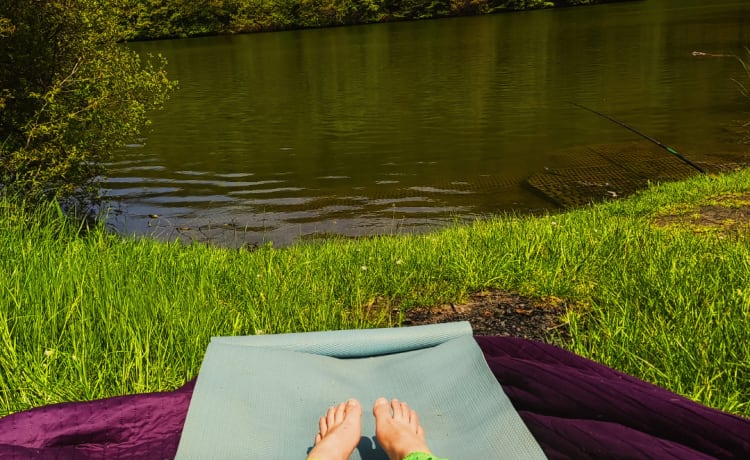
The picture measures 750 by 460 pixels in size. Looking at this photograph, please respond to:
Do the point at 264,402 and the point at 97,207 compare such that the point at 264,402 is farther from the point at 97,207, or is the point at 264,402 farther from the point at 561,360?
the point at 97,207

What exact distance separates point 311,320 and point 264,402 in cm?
102

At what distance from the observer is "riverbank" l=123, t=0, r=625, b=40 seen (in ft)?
183

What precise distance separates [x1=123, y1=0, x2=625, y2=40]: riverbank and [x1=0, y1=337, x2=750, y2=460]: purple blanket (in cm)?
5696

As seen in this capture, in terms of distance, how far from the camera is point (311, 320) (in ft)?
11.0

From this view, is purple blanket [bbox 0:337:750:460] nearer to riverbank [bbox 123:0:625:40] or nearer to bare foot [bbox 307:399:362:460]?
bare foot [bbox 307:399:362:460]

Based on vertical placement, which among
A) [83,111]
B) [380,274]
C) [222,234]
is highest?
[83,111]

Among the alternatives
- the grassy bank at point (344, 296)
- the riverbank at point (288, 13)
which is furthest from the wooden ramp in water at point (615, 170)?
the riverbank at point (288, 13)

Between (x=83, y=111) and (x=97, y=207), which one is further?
(x=97, y=207)

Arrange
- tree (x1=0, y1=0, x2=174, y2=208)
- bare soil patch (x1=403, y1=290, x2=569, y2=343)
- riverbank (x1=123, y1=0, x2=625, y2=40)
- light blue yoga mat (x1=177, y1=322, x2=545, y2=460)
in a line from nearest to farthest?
light blue yoga mat (x1=177, y1=322, x2=545, y2=460)
bare soil patch (x1=403, y1=290, x2=569, y2=343)
tree (x1=0, y1=0, x2=174, y2=208)
riverbank (x1=123, y1=0, x2=625, y2=40)

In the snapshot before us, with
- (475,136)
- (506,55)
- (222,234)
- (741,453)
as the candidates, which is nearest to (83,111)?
(222,234)

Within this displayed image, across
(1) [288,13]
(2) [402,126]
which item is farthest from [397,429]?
(1) [288,13]

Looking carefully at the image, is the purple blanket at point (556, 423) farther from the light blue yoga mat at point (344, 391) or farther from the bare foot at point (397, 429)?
the bare foot at point (397, 429)

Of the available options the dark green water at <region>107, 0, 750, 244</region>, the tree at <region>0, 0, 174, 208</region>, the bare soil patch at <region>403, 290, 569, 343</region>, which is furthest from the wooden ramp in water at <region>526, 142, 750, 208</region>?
the tree at <region>0, 0, 174, 208</region>

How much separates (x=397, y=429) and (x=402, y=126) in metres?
14.9
